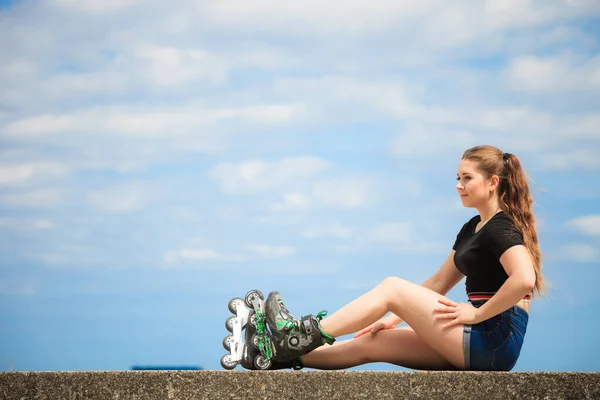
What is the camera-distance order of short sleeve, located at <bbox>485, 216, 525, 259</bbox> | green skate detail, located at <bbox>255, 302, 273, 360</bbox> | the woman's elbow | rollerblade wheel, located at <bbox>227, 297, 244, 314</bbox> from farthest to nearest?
rollerblade wheel, located at <bbox>227, 297, 244, 314</bbox> → green skate detail, located at <bbox>255, 302, 273, 360</bbox> → short sleeve, located at <bbox>485, 216, 525, 259</bbox> → the woman's elbow

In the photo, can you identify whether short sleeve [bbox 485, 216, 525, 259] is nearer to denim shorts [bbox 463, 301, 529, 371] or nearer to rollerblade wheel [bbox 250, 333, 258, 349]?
denim shorts [bbox 463, 301, 529, 371]

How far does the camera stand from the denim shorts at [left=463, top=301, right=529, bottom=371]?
481cm

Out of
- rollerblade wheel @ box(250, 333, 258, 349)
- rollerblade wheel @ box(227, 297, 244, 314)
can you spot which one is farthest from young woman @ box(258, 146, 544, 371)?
rollerblade wheel @ box(227, 297, 244, 314)

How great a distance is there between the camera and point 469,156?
16.8 feet

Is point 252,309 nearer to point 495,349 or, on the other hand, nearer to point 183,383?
point 183,383

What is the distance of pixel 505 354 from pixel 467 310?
14.1 inches

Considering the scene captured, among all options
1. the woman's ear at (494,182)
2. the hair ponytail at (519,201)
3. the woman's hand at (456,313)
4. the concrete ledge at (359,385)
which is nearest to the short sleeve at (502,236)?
the hair ponytail at (519,201)

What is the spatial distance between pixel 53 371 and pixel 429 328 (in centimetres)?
227

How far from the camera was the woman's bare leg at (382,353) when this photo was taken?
16.7 feet

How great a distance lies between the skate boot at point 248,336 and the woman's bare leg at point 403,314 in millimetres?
387

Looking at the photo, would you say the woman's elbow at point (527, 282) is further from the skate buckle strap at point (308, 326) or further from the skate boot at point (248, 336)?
the skate boot at point (248, 336)

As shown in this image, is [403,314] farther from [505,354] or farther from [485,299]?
[505,354]

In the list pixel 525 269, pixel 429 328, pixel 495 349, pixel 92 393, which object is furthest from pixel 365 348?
pixel 92 393

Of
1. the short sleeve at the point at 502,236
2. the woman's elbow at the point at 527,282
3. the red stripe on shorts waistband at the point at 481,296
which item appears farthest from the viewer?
the red stripe on shorts waistband at the point at 481,296
